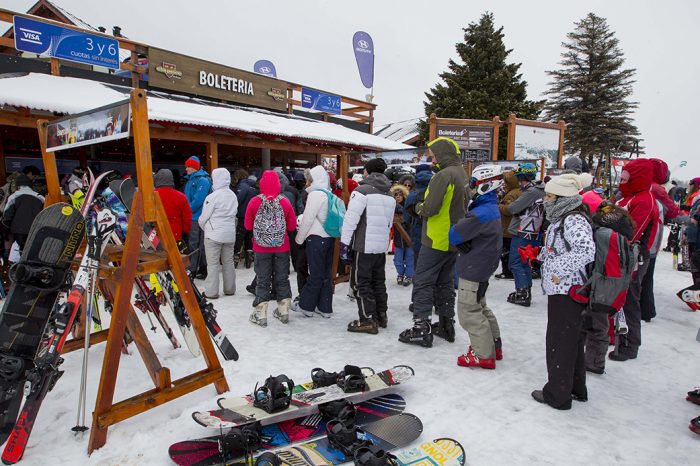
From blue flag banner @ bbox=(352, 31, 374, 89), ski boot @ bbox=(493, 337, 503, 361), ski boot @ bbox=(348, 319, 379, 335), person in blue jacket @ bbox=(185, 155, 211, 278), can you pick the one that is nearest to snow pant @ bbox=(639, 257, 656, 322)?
ski boot @ bbox=(493, 337, 503, 361)

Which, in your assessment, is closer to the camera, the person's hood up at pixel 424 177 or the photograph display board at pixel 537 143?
the person's hood up at pixel 424 177

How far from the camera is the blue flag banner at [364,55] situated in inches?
759

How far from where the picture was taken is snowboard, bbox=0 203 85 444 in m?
2.59

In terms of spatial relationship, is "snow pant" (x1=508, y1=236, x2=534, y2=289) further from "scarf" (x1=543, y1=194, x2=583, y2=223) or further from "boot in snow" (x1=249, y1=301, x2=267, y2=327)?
"boot in snow" (x1=249, y1=301, x2=267, y2=327)

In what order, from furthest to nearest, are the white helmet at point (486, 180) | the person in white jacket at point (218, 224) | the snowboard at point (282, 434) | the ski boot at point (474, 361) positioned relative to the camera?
the person in white jacket at point (218, 224) → the ski boot at point (474, 361) → the white helmet at point (486, 180) → the snowboard at point (282, 434)

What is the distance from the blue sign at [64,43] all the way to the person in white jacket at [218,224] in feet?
19.0

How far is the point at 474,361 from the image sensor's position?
382 cm

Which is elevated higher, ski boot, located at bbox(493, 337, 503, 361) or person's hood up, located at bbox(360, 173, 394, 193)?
person's hood up, located at bbox(360, 173, 394, 193)

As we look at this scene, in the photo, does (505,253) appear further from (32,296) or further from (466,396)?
(32,296)

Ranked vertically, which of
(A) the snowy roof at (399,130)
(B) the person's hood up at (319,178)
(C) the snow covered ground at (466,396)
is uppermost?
(A) the snowy roof at (399,130)

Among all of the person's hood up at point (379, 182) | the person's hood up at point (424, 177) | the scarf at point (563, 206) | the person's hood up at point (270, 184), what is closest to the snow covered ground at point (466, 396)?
the scarf at point (563, 206)

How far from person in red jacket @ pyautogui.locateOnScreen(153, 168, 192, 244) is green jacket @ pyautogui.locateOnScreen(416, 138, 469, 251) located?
3576mm

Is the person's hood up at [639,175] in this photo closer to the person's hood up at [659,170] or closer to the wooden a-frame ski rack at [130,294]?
the person's hood up at [659,170]

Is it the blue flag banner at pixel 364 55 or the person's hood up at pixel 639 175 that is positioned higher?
the blue flag banner at pixel 364 55
